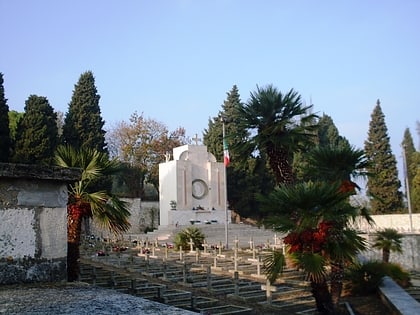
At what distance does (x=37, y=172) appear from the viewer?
208 inches

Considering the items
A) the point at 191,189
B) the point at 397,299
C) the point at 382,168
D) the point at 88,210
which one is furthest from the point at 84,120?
the point at 397,299

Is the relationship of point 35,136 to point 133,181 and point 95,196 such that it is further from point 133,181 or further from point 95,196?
point 95,196

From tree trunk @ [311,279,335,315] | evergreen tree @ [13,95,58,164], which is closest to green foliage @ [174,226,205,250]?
evergreen tree @ [13,95,58,164]

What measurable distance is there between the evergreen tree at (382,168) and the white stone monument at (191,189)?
14872 millimetres

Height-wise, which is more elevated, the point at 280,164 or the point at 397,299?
the point at 280,164

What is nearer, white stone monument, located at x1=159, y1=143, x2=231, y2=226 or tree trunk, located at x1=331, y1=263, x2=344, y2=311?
tree trunk, located at x1=331, y1=263, x2=344, y2=311

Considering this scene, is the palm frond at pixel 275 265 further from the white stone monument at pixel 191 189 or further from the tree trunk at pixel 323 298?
the white stone monument at pixel 191 189

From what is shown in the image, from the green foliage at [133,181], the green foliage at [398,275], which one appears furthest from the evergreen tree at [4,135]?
the green foliage at [398,275]

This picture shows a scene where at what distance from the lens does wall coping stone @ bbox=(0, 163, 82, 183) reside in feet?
16.7

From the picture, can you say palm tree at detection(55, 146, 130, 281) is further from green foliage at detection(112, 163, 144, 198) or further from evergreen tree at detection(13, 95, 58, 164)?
green foliage at detection(112, 163, 144, 198)

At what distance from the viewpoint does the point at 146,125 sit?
52.5m

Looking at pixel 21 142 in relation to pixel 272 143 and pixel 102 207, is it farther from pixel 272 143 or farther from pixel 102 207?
pixel 102 207

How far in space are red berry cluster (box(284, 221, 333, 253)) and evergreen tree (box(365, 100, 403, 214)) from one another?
36.8 metres

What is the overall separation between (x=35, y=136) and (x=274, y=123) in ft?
80.3
